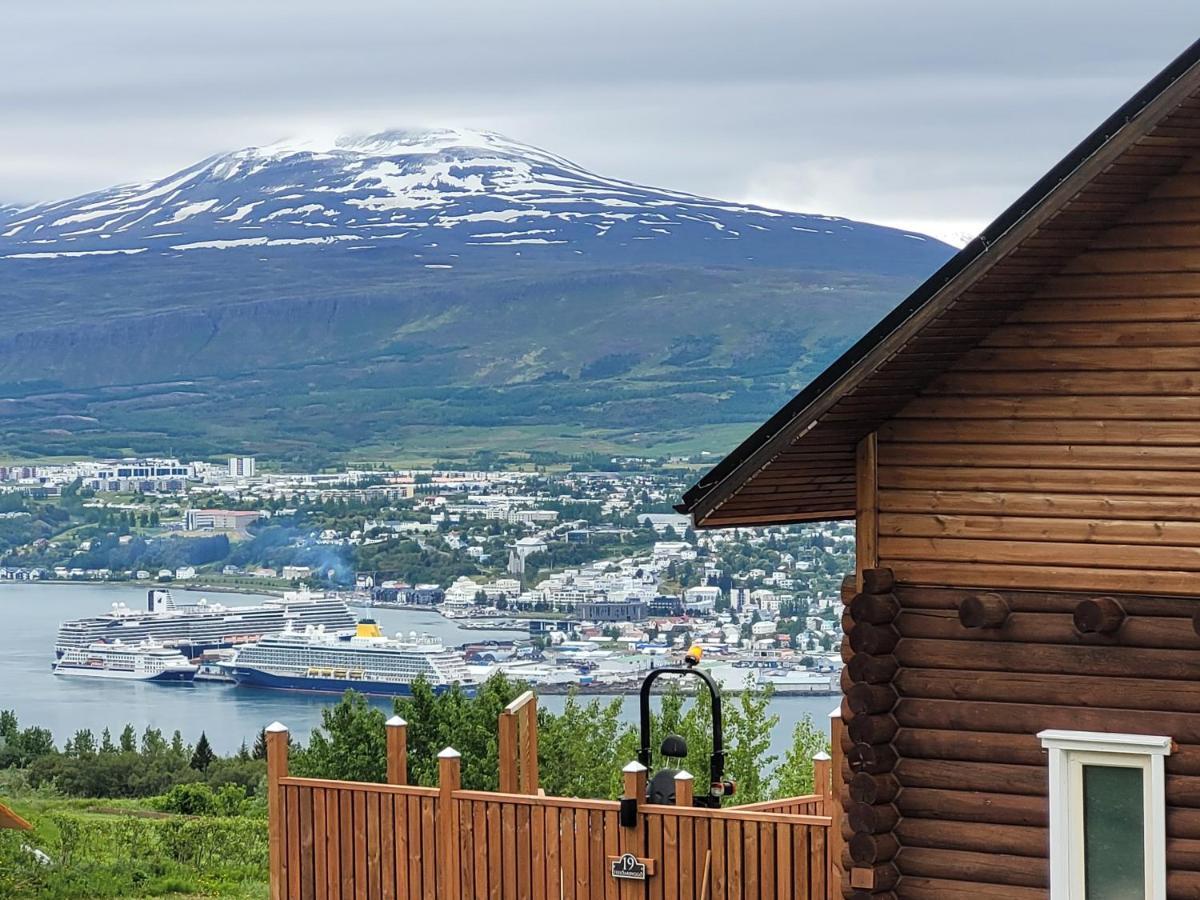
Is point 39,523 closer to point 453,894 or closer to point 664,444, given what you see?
point 664,444

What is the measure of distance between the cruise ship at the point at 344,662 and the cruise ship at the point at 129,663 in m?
4.76

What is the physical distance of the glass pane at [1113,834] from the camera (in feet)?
24.1

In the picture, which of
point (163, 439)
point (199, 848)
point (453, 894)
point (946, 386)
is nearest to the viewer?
point (946, 386)

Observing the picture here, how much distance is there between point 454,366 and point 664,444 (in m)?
35.7

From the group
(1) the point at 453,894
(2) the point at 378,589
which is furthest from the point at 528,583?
(1) the point at 453,894

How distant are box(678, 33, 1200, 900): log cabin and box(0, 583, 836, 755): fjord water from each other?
73677mm

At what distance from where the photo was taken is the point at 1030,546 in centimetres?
750

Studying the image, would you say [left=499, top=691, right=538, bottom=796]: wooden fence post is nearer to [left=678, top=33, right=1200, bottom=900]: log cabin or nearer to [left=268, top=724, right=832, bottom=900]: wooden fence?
[left=268, top=724, right=832, bottom=900]: wooden fence

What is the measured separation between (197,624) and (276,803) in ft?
424

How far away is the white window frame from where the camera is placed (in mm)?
7203

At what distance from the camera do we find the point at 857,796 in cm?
773

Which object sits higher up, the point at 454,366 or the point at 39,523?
the point at 454,366

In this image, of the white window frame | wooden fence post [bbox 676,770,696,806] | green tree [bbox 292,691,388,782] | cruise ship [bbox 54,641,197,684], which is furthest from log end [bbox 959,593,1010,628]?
cruise ship [bbox 54,641,197,684]

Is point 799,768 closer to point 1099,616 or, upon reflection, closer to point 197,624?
point 1099,616
